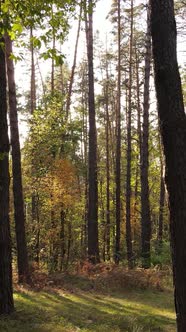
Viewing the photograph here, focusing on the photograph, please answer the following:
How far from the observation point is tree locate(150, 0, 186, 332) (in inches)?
187

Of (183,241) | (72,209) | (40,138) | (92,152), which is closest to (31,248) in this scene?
(72,209)

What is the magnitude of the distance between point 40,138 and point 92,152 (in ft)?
13.8

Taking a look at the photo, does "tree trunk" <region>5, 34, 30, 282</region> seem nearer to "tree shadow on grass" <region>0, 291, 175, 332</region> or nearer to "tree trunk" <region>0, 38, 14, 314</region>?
"tree shadow on grass" <region>0, 291, 175, 332</region>

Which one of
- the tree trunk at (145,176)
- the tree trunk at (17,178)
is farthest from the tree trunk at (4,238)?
the tree trunk at (145,176)

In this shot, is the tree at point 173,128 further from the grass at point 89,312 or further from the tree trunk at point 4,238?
the tree trunk at point 4,238

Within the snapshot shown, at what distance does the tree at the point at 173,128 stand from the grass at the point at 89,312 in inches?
119

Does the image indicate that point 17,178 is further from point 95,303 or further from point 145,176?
point 145,176

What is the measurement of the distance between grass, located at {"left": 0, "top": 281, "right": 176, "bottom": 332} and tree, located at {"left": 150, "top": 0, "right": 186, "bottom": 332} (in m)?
3.02

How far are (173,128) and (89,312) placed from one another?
5.85 m

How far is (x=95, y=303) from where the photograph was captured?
33.2ft

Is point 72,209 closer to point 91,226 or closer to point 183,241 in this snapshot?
point 91,226

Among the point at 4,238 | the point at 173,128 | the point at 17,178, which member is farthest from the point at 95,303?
the point at 173,128

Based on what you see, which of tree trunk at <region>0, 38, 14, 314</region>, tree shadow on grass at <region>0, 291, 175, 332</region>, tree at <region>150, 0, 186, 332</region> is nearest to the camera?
tree at <region>150, 0, 186, 332</region>

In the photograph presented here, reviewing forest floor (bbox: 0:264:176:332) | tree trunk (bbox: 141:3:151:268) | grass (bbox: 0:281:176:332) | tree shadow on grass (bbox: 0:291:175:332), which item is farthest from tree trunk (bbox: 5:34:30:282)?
tree trunk (bbox: 141:3:151:268)
